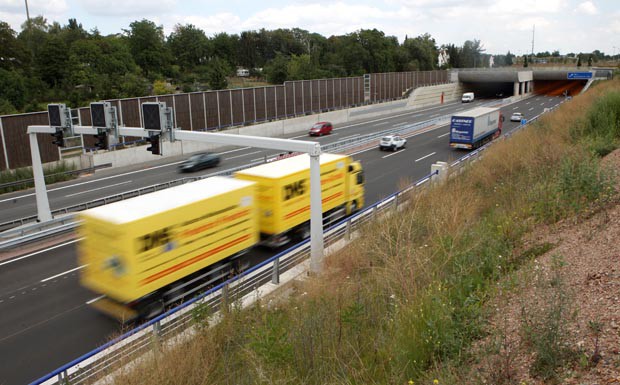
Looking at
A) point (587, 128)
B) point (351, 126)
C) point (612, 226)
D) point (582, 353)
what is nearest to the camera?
point (582, 353)

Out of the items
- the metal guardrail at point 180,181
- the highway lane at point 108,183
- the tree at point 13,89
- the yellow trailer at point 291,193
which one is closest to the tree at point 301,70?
the metal guardrail at point 180,181

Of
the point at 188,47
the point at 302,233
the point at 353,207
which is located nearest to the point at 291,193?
the point at 302,233

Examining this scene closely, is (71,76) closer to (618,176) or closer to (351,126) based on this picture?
(351,126)

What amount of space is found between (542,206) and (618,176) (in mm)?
2788

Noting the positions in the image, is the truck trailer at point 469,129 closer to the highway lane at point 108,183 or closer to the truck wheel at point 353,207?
the highway lane at point 108,183

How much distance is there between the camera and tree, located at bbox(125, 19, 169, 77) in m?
92.2

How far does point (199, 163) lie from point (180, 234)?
23.2 meters

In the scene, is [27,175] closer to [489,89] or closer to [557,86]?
[489,89]

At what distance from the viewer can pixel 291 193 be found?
54.4 feet

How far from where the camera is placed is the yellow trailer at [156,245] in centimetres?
1120

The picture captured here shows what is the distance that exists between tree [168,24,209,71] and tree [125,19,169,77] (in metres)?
10.3

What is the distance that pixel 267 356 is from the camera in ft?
25.1

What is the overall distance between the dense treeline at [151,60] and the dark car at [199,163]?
35.3 m

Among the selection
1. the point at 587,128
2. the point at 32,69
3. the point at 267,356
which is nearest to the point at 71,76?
the point at 32,69
